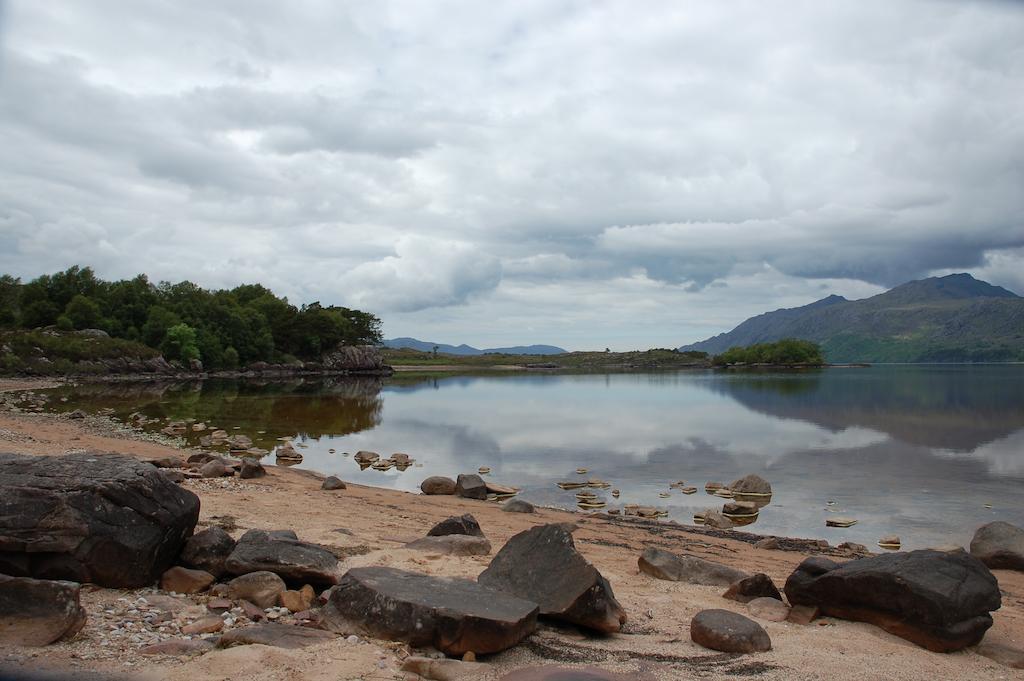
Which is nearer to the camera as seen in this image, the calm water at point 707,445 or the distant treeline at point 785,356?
the calm water at point 707,445

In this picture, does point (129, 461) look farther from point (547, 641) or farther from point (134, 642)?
point (547, 641)

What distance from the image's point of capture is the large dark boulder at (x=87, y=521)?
24.8ft

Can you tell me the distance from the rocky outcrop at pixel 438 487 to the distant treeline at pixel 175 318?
3725 inches

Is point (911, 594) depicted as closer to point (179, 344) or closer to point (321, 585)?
point (321, 585)

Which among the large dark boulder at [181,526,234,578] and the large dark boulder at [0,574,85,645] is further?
the large dark boulder at [181,526,234,578]

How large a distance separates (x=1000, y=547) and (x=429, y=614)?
43.7 feet

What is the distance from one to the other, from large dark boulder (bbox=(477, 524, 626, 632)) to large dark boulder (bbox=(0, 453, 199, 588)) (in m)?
4.13

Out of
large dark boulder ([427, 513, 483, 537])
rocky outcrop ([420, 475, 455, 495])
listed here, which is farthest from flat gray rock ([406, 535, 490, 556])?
rocky outcrop ([420, 475, 455, 495])

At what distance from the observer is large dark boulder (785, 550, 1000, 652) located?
8.27 metres

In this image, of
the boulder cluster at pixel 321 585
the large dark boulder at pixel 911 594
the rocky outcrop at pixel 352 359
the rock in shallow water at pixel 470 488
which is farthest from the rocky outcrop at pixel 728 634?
the rocky outcrop at pixel 352 359

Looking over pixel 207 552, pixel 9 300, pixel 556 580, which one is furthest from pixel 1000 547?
pixel 9 300

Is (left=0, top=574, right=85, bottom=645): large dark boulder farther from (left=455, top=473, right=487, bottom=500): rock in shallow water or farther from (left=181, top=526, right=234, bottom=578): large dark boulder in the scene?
(left=455, top=473, right=487, bottom=500): rock in shallow water

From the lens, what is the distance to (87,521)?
789 centimetres

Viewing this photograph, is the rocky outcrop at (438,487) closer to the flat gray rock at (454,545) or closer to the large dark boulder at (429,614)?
the flat gray rock at (454,545)
